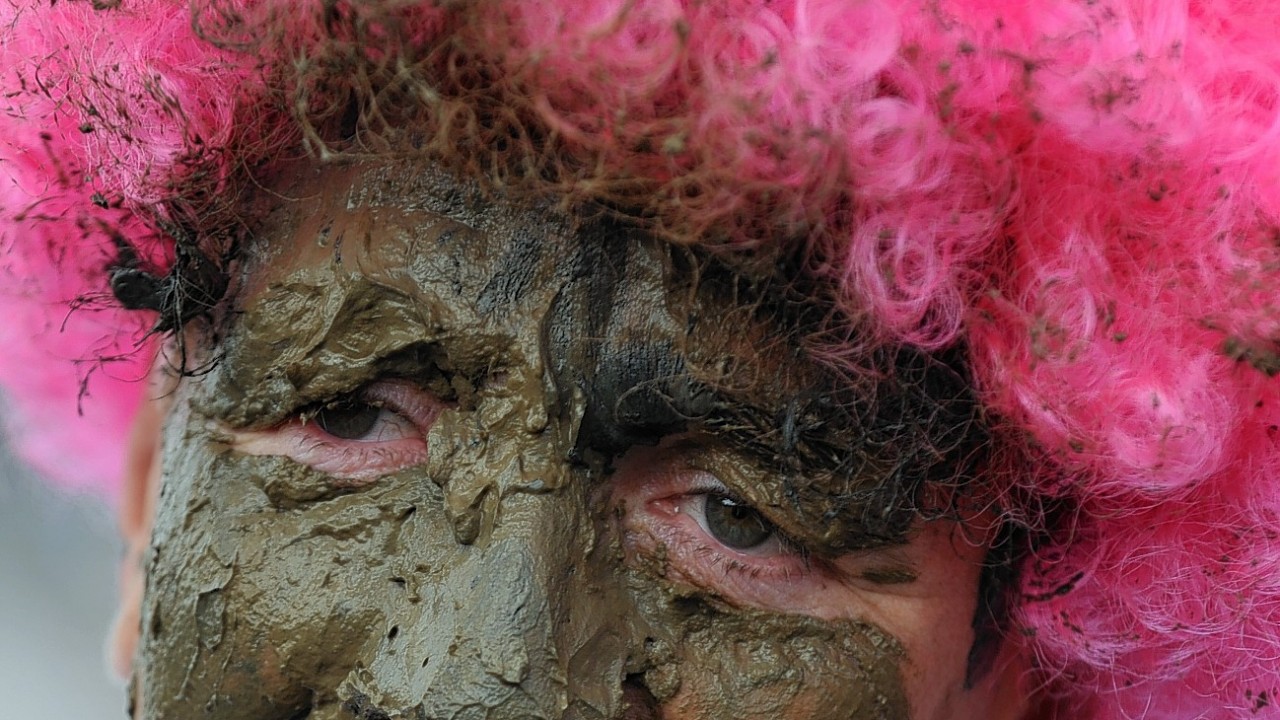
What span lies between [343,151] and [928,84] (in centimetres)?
63

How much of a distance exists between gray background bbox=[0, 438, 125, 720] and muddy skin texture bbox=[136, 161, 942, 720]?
10.2 ft

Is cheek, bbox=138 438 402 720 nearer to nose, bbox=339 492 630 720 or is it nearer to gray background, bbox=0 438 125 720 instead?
nose, bbox=339 492 630 720

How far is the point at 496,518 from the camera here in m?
1.20

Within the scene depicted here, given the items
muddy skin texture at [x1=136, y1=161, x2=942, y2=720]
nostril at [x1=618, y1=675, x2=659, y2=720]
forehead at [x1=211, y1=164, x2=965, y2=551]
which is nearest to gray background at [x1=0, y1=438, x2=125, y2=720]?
muddy skin texture at [x1=136, y1=161, x2=942, y2=720]

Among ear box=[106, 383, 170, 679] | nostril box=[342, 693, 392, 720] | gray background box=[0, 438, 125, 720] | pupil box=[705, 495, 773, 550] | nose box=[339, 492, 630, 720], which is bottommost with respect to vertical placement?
gray background box=[0, 438, 125, 720]

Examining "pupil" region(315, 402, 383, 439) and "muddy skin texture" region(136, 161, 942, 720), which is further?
"pupil" region(315, 402, 383, 439)

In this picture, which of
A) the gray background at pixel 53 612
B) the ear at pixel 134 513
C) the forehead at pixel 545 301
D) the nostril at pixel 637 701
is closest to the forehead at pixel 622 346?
the forehead at pixel 545 301

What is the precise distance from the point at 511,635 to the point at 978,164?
0.62 meters

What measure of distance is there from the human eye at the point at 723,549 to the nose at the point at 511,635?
0.08m

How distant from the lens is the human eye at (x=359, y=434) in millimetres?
1323

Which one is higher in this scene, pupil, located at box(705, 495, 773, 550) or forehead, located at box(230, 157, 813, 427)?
forehead, located at box(230, 157, 813, 427)

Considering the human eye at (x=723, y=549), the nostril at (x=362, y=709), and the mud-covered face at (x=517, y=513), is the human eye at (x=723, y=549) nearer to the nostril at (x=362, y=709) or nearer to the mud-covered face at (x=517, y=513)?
the mud-covered face at (x=517, y=513)

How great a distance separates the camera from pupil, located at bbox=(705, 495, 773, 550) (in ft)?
4.32

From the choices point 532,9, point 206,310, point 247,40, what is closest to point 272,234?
point 206,310
